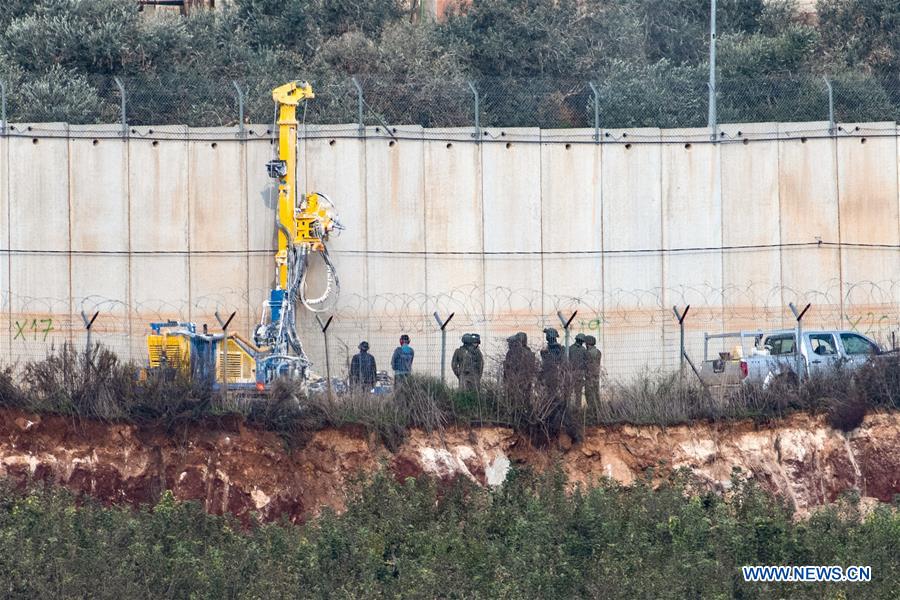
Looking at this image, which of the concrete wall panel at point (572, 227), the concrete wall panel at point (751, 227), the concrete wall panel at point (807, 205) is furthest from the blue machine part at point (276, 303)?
the concrete wall panel at point (807, 205)

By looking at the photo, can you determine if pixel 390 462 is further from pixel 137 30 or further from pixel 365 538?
pixel 137 30

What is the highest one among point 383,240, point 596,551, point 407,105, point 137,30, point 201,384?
point 137,30

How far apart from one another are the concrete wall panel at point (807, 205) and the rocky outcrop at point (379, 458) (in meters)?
6.57

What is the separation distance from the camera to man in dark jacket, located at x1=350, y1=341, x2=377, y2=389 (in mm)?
24859

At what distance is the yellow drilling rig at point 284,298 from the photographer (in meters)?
25.6

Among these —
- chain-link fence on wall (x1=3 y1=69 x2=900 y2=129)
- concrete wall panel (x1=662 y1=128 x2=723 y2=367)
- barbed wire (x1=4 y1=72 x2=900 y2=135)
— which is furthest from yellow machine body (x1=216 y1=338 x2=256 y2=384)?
concrete wall panel (x1=662 y1=128 x2=723 y2=367)

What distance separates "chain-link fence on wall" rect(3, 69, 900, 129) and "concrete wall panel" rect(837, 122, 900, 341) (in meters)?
0.84

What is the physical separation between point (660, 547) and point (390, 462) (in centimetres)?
435

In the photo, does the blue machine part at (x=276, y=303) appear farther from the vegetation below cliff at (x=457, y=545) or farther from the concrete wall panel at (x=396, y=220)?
the vegetation below cliff at (x=457, y=545)

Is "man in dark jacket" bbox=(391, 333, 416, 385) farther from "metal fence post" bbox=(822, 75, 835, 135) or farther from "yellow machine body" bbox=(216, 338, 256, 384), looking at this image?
"metal fence post" bbox=(822, 75, 835, 135)

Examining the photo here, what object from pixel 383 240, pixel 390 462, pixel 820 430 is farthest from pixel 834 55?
pixel 390 462

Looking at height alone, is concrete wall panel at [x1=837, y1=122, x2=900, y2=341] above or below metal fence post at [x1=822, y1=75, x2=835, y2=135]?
below

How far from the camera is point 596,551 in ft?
69.0

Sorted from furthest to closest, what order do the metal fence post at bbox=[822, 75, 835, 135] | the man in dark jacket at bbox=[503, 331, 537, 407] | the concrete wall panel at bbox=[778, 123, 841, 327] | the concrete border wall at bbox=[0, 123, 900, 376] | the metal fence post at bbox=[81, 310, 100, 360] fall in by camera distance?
the concrete wall panel at bbox=[778, 123, 841, 327] → the metal fence post at bbox=[822, 75, 835, 135] → the concrete border wall at bbox=[0, 123, 900, 376] → the man in dark jacket at bbox=[503, 331, 537, 407] → the metal fence post at bbox=[81, 310, 100, 360]
